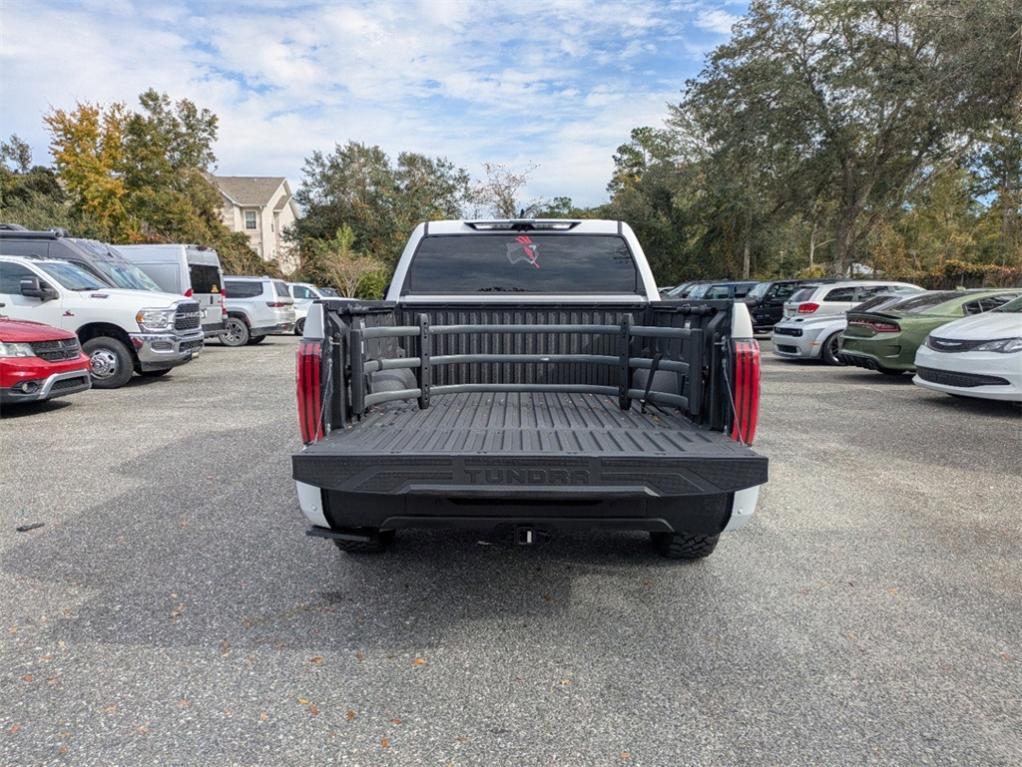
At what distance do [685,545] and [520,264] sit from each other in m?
2.36

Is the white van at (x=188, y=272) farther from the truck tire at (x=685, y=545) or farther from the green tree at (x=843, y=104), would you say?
the green tree at (x=843, y=104)

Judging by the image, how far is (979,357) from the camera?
810cm

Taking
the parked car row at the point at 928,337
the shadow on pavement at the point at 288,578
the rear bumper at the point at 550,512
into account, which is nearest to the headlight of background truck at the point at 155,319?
the shadow on pavement at the point at 288,578

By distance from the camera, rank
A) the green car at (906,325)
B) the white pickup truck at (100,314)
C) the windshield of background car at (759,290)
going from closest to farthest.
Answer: the white pickup truck at (100,314)
the green car at (906,325)
the windshield of background car at (759,290)

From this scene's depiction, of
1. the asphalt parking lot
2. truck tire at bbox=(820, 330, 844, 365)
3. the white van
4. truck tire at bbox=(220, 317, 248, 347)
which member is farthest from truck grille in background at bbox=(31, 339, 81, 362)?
truck tire at bbox=(820, 330, 844, 365)

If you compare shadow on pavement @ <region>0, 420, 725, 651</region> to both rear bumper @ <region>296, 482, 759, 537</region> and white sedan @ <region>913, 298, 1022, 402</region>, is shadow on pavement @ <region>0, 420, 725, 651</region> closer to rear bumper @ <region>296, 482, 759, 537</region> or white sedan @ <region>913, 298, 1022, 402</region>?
rear bumper @ <region>296, 482, 759, 537</region>

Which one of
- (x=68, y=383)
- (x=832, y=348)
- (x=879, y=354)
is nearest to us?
(x=68, y=383)

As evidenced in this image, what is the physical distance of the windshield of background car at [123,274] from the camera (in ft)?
37.4

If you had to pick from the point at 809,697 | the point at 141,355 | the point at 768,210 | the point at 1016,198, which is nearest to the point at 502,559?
the point at 809,697

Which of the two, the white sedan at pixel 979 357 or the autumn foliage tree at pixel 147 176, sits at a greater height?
the autumn foliage tree at pixel 147 176

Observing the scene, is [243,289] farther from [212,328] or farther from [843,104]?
[843,104]

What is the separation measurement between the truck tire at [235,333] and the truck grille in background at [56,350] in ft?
31.3

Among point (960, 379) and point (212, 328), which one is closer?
point (960, 379)

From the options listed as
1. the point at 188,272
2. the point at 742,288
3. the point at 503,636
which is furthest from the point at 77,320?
the point at 742,288
